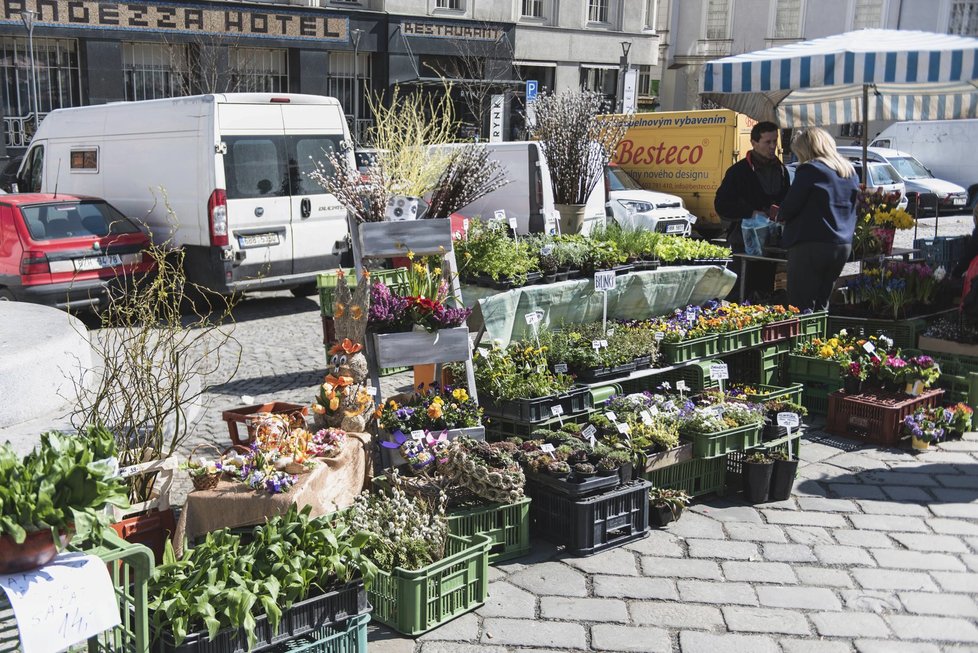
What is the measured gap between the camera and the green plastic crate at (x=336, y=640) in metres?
3.68

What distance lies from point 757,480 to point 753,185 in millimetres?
4347

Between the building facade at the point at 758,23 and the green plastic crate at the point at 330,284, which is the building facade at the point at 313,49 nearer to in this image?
the building facade at the point at 758,23

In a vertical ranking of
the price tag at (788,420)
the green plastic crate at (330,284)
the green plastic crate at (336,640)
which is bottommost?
the green plastic crate at (336,640)

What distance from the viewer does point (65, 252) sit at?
10297mm

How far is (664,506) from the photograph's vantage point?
18.1 ft

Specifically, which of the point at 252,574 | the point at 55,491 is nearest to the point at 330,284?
the point at 252,574

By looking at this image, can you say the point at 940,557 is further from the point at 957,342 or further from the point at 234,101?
the point at 234,101

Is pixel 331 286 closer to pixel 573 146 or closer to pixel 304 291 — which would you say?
pixel 573 146

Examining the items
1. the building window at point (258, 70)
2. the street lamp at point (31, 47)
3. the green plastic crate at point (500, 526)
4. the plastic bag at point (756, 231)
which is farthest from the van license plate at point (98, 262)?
the building window at point (258, 70)

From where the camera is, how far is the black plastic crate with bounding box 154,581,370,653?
3436 millimetres

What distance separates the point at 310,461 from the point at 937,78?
6128 mm

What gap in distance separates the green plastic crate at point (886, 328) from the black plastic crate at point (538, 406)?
→ 3272 mm

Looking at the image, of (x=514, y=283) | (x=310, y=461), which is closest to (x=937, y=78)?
(x=514, y=283)

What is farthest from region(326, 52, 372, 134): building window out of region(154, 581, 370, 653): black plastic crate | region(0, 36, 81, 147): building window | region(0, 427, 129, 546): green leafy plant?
region(0, 427, 129, 546): green leafy plant
